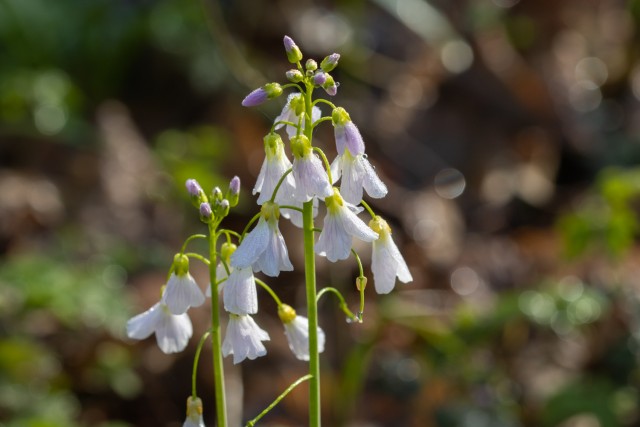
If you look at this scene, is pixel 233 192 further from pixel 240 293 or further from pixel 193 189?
pixel 240 293

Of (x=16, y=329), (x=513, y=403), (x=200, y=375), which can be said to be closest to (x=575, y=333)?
(x=513, y=403)

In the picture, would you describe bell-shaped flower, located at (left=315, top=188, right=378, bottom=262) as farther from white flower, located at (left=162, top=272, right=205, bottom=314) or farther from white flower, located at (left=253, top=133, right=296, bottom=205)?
white flower, located at (left=162, top=272, right=205, bottom=314)

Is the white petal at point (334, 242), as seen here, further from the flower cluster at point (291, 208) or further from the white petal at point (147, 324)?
the white petal at point (147, 324)

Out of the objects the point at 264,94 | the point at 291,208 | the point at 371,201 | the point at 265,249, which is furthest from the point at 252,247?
the point at 371,201

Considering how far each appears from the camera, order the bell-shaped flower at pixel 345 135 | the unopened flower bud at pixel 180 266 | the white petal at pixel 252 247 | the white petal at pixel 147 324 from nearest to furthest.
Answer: the white petal at pixel 252 247, the bell-shaped flower at pixel 345 135, the unopened flower bud at pixel 180 266, the white petal at pixel 147 324

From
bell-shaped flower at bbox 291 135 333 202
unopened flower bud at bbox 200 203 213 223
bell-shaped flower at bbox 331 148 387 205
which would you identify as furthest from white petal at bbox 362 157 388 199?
unopened flower bud at bbox 200 203 213 223

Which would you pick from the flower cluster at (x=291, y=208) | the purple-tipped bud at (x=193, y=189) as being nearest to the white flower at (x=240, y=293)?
the flower cluster at (x=291, y=208)

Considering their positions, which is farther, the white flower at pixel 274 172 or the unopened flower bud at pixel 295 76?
the white flower at pixel 274 172
